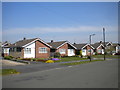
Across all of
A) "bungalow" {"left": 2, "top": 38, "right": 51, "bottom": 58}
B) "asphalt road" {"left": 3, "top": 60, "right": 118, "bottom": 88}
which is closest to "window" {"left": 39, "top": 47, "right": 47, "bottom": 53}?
"bungalow" {"left": 2, "top": 38, "right": 51, "bottom": 58}

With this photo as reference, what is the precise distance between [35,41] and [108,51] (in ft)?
119

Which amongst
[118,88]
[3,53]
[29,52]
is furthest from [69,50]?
[118,88]

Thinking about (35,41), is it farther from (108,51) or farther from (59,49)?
(108,51)

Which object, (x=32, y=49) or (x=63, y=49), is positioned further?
(x=63, y=49)

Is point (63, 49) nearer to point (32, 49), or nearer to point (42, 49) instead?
point (42, 49)

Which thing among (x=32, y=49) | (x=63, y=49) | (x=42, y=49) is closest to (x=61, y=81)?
(x=32, y=49)

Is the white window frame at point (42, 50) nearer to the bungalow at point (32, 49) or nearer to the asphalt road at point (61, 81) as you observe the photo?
the bungalow at point (32, 49)

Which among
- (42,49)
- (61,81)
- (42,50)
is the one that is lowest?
(61,81)

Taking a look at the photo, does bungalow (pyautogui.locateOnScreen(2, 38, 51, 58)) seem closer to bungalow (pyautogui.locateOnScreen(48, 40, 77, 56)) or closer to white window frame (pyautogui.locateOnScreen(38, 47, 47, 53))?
white window frame (pyautogui.locateOnScreen(38, 47, 47, 53))

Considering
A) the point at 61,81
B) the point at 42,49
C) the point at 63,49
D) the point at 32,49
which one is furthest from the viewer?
the point at 63,49

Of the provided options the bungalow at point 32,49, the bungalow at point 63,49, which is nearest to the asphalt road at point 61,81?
the bungalow at point 32,49

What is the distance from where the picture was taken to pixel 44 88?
8.23 meters

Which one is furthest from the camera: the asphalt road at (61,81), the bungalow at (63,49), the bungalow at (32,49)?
the bungalow at (63,49)

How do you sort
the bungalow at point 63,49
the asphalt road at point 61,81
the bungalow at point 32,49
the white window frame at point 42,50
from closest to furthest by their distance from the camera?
the asphalt road at point 61,81 < the bungalow at point 32,49 < the white window frame at point 42,50 < the bungalow at point 63,49
